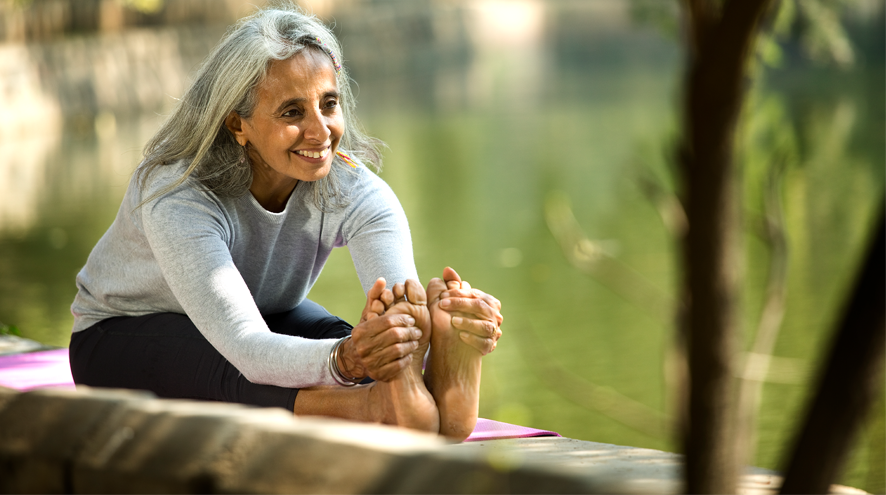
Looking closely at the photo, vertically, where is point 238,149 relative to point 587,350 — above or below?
above

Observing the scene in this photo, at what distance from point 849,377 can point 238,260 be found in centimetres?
175

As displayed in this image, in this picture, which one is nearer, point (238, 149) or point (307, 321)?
point (238, 149)

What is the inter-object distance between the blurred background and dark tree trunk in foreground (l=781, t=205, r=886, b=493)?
0.28 ft

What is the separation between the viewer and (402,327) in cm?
215

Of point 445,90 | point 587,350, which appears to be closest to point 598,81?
point 445,90

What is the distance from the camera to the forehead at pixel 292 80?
7.98 ft

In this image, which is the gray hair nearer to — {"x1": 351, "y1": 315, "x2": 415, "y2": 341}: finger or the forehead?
the forehead

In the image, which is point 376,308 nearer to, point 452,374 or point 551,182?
point 452,374

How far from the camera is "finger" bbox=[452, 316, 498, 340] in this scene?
7.12 feet

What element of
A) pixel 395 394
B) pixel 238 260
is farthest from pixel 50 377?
pixel 395 394

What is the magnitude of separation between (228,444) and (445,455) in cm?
31

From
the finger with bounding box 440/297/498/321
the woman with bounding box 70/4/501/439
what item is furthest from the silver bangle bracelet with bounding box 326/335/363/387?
the finger with bounding box 440/297/498/321

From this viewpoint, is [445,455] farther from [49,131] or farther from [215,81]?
[49,131]

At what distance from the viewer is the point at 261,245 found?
257cm
